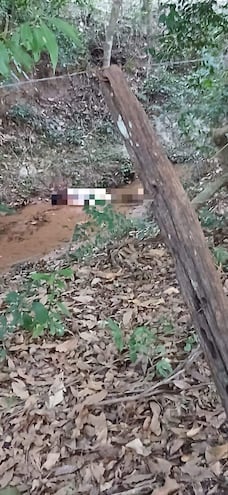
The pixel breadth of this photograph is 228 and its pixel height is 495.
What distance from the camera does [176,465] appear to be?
1463 millimetres

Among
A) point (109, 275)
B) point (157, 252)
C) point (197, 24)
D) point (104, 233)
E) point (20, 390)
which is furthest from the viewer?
point (104, 233)

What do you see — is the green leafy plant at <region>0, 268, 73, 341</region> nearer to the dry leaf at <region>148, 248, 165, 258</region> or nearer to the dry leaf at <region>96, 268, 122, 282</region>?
the dry leaf at <region>96, 268, 122, 282</region>

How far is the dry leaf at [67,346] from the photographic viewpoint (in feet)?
6.98

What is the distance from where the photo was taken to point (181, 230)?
3.91ft

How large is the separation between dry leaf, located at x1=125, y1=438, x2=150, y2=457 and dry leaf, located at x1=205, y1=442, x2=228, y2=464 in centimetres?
17

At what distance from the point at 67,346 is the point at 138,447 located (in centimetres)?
67

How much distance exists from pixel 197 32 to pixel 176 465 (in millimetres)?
2501

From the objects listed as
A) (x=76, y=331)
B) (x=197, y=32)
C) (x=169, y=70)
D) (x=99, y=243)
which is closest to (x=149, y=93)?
(x=169, y=70)

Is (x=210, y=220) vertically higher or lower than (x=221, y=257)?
higher

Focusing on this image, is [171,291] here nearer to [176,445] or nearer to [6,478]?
[176,445]

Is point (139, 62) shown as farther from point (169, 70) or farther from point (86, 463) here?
point (86, 463)

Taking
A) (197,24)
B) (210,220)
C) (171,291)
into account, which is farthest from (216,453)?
(197,24)

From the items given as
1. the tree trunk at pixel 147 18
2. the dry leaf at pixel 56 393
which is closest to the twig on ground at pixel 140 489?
the dry leaf at pixel 56 393

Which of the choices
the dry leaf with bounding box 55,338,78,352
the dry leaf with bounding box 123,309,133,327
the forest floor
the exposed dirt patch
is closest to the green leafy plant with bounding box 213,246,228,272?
the forest floor
